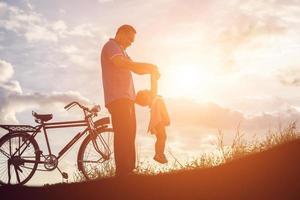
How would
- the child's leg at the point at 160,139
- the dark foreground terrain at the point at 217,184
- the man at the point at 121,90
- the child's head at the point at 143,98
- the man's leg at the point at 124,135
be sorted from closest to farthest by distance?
the dark foreground terrain at the point at 217,184, the man at the point at 121,90, the man's leg at the point at 124,135, the child's head at the point at 143,98, the child's leg at the point at 160,139

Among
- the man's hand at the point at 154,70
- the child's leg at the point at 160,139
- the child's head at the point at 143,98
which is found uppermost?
the man's hand at the point at 154,70

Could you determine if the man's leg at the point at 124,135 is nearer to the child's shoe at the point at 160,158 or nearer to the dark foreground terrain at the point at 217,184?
the dark foreground terrain at the point at 217,184

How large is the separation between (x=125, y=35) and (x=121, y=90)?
1.02m

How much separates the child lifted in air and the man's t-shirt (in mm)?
322

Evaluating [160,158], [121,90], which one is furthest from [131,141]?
[121,90]

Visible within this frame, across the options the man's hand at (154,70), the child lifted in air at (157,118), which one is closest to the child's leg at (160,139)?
the child lifted in air at (157,118)

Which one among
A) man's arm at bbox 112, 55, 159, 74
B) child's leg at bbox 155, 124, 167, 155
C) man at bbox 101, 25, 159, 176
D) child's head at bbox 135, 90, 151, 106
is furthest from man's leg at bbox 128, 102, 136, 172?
man's arm at bbox 112, 55, 159, 74

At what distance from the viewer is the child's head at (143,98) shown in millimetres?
10867

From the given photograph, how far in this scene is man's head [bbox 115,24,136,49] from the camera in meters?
10.6

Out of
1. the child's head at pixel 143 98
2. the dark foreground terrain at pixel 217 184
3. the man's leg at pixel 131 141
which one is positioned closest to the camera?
the dark foreground terrain at pixel 217 184

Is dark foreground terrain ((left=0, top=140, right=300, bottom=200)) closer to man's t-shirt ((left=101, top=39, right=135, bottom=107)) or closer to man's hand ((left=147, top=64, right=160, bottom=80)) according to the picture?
man's t-shirt ((left=101, top=39, right=135, bottom=107))

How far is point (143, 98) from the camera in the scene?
10.9m

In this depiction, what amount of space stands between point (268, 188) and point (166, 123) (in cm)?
253

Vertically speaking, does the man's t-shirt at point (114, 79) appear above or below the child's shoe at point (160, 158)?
above
